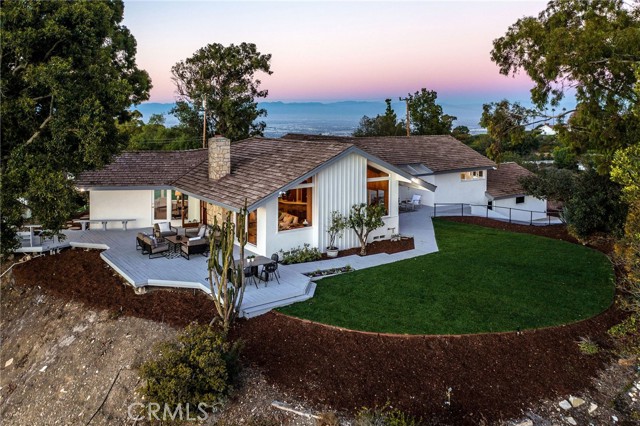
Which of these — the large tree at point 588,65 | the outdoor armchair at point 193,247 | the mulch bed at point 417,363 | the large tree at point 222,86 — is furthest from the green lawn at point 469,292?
the large tree at point 222,86

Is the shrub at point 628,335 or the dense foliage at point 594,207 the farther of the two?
the dense foliage at point 594,207

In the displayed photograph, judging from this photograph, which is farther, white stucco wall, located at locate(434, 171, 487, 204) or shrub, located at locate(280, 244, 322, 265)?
white stucco wall, located at locate(434, 171, 487, 204)

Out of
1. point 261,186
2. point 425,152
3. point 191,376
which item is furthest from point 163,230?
point 425,152

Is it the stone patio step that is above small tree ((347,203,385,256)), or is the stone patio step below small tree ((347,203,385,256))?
below

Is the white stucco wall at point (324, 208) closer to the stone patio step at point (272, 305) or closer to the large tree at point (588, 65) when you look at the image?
the stone patio step at point (272, 305)

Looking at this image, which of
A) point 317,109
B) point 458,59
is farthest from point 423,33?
point 317,109

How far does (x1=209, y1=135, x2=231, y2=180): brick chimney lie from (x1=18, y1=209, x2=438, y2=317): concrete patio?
420 centimetres

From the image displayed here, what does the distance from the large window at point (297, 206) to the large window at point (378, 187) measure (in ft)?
10.7

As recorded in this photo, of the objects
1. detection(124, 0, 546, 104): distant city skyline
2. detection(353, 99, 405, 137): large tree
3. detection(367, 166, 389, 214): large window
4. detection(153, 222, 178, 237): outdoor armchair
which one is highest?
detection(124, 0, 546, 104): distant city skyline

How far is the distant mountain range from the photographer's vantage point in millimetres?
46688

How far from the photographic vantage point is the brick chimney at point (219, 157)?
18.2m

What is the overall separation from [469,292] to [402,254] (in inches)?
174

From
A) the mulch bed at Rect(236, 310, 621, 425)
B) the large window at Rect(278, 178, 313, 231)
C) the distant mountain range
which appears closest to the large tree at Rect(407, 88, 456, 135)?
Result: the distant mountain range

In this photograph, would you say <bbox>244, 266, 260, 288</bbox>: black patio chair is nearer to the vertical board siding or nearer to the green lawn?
the green lawn
